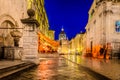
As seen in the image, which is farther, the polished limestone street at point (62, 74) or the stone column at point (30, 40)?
the stone column at point (30, 40)

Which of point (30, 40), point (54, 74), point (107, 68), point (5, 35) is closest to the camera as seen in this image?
point (54, 74)

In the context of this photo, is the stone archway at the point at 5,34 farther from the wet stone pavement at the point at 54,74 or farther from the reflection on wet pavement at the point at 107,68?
the wet stone pavement at the point at 54,74

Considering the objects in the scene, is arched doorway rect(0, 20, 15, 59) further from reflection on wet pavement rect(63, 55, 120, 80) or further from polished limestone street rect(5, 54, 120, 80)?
reflection on wet pavement rect(63, 55, 120, 80)

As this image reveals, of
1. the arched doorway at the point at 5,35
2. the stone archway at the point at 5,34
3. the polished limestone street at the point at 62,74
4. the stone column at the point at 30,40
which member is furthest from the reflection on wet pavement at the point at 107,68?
the stone archway at the point at 5,34

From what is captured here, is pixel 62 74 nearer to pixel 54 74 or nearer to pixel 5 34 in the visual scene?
pixel 54 74

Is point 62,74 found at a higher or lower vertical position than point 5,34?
lower

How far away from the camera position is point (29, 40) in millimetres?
15180

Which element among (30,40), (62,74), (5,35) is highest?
(5,35)

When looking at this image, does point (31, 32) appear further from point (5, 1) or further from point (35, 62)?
point (5, 1)

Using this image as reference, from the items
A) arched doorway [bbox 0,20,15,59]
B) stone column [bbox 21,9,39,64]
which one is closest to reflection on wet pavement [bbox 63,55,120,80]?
stone column [bbox 21,9,39,64]

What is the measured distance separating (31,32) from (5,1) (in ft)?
16.8

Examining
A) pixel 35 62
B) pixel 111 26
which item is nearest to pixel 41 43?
pixel 111 26

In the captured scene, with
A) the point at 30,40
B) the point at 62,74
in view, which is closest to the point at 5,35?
the point at 30,40

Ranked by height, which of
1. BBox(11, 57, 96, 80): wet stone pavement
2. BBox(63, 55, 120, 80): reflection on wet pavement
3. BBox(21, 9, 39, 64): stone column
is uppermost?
BBox(21, 9, 39, 64): stone column
